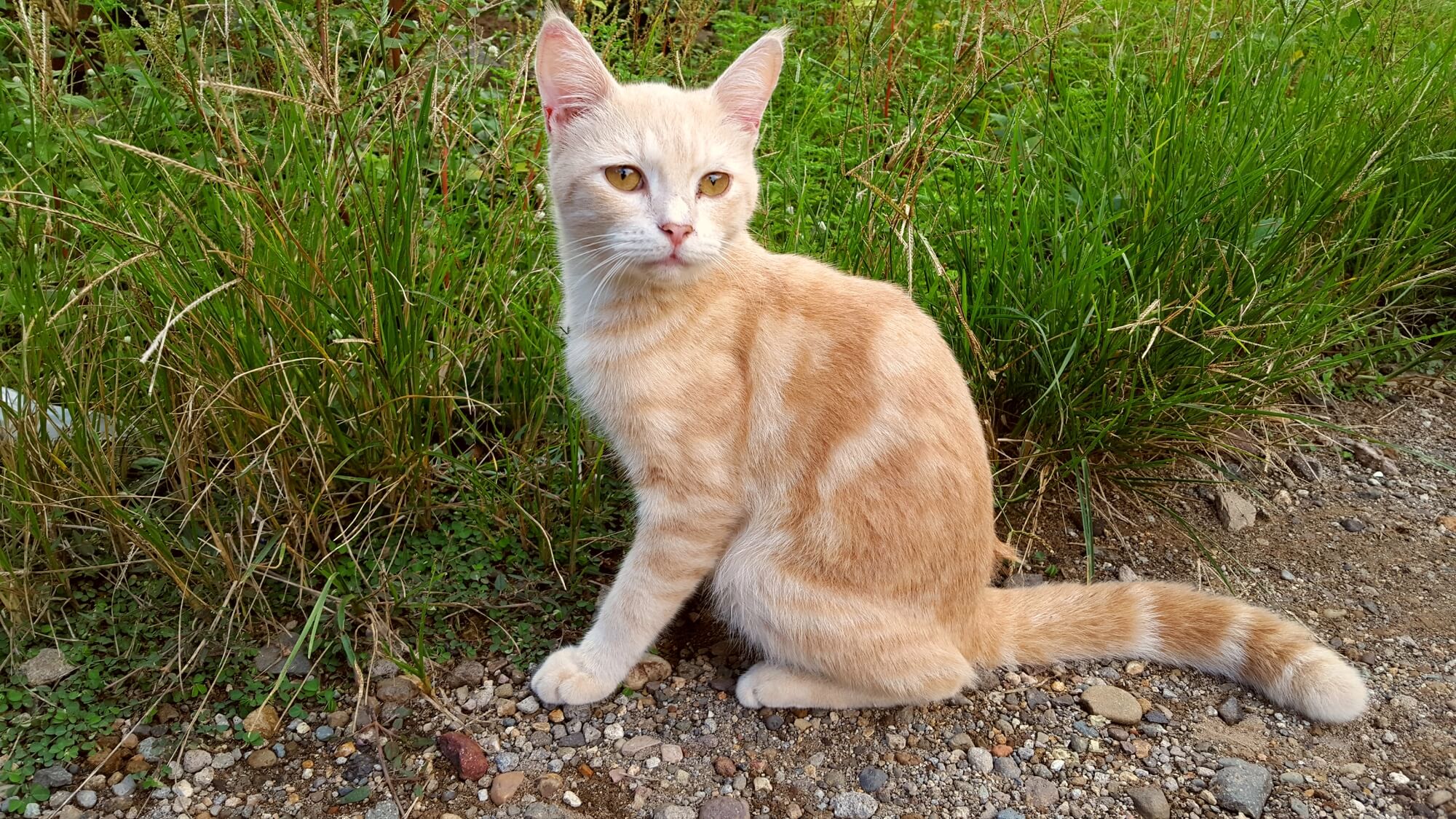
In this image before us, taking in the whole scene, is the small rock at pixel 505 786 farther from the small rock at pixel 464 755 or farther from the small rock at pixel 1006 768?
the small rock at pixel 1006 768

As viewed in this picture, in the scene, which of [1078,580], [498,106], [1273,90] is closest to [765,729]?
[1078,580]

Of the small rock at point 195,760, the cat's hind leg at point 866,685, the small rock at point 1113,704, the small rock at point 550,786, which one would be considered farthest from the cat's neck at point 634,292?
the small rock at point 1113,704

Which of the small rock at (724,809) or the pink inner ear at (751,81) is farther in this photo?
the pink inner ear at (751,81)

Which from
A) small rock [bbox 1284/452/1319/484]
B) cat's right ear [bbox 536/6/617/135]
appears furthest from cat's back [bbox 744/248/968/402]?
small rock [bbox 1284/452/1319/484]

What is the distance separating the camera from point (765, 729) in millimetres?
2395

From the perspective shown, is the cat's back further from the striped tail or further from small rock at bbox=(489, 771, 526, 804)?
small rock at bbox=(489, 771, 526, 804)

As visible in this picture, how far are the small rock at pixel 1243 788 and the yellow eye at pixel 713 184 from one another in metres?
1.72

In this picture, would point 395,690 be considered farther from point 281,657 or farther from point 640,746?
point 640,746

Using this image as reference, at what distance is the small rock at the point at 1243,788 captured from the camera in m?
2.14

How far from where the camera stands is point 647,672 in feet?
8.32

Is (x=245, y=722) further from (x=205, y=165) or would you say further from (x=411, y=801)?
(x=205, y=165)

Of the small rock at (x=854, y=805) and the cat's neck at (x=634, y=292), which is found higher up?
the cat's neck at (x=634, y=292)

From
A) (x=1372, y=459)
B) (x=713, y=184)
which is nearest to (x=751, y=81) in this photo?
(x=713, y=184)

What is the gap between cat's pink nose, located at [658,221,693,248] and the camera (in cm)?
212
